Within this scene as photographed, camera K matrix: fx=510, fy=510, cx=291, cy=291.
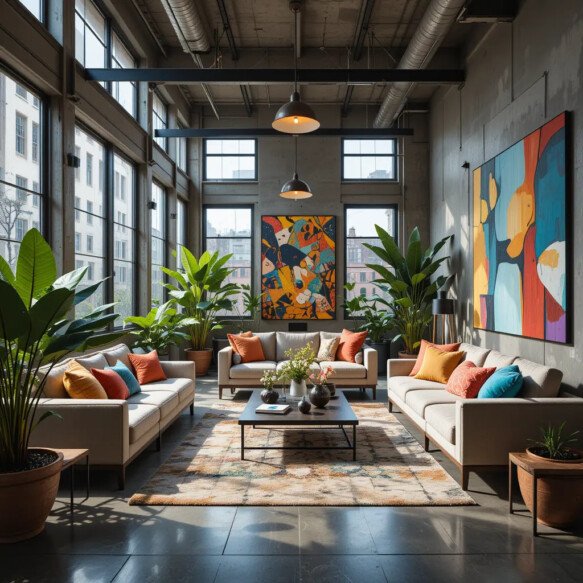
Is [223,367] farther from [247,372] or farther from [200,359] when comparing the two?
[200,359]

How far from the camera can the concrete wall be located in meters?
4.12

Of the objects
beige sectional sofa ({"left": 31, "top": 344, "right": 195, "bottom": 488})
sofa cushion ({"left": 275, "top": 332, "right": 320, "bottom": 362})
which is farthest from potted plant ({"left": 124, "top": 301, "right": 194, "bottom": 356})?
beige sectional sofa ({"left": 31, "top": 344, "right": 195, "bottom": 488})

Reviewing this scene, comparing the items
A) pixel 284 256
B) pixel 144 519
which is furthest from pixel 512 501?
pixel 284 256

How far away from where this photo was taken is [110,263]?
627 centimetres

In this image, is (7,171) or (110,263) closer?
(7,171)

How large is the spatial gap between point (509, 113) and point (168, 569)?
5298 mm

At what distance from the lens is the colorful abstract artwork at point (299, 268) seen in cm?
956

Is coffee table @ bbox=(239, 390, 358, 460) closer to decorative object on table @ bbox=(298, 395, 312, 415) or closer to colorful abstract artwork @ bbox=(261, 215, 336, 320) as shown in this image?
decorative object on table @ bbox=(298, 395, 312, 415)

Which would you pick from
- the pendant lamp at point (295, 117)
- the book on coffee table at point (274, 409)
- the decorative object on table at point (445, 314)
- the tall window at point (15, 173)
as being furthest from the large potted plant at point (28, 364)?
the decorative object on table at point (445, 314)

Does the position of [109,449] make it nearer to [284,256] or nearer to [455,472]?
[455,472]

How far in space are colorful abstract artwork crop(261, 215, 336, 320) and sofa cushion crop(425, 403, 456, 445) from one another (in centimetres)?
523

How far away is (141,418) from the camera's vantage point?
4.03 m

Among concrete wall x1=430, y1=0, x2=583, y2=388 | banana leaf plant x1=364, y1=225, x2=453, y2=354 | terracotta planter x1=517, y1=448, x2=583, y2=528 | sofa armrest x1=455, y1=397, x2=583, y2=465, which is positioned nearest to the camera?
terracotta planter x1=517, y1=448, x2=583, y2=528

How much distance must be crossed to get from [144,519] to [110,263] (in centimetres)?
383
